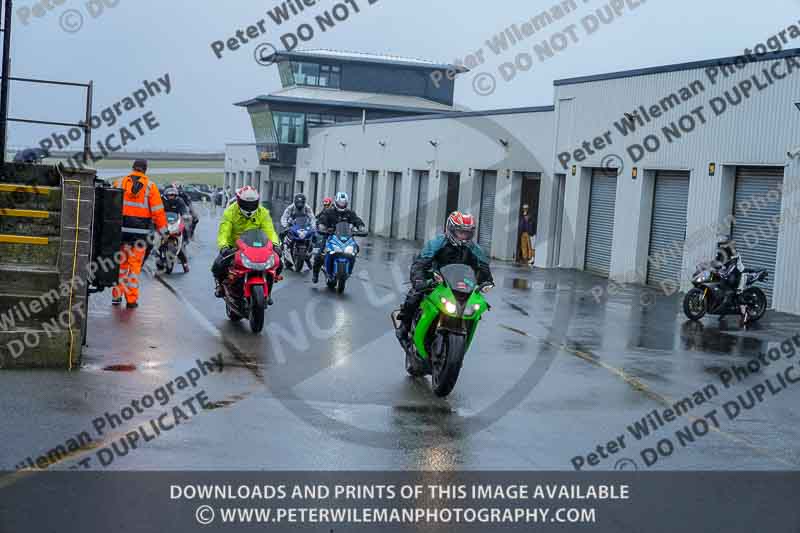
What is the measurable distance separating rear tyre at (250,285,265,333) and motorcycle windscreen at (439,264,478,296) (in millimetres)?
4185

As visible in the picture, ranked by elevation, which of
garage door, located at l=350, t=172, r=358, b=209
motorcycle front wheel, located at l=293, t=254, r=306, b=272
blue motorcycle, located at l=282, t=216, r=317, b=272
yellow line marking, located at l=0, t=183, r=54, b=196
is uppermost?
garage door, located at l=350, t=172, r=358, b=209

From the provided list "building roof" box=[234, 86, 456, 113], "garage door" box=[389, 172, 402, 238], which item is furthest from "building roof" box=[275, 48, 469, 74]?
"garage door" box=[389, 172, 402, 238]

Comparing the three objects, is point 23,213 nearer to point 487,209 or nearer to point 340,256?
point 340,256

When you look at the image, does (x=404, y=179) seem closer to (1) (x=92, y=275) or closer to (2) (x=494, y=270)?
(2) (x=494, y=270)

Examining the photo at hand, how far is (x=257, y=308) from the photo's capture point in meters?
14.4

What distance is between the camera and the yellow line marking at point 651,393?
29.9ft

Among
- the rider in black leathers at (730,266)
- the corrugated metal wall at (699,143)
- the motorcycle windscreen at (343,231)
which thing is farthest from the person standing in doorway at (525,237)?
the rider in black leathers at (730,266)

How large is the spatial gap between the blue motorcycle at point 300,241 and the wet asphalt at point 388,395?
6.17 m

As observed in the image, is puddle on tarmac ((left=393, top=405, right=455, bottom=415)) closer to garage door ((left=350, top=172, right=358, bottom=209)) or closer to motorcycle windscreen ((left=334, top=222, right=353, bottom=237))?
motorcycle windscreen ((left=334, top=222, right=353, bottom=237))

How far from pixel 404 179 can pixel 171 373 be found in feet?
127

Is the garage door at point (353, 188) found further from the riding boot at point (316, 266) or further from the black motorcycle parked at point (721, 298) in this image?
the black motorcycle parked at point (721, 298)

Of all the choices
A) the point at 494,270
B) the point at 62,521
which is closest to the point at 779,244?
the point at 494,270

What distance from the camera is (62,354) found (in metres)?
11.1

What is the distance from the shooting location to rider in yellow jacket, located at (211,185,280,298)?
15258 millimetres
